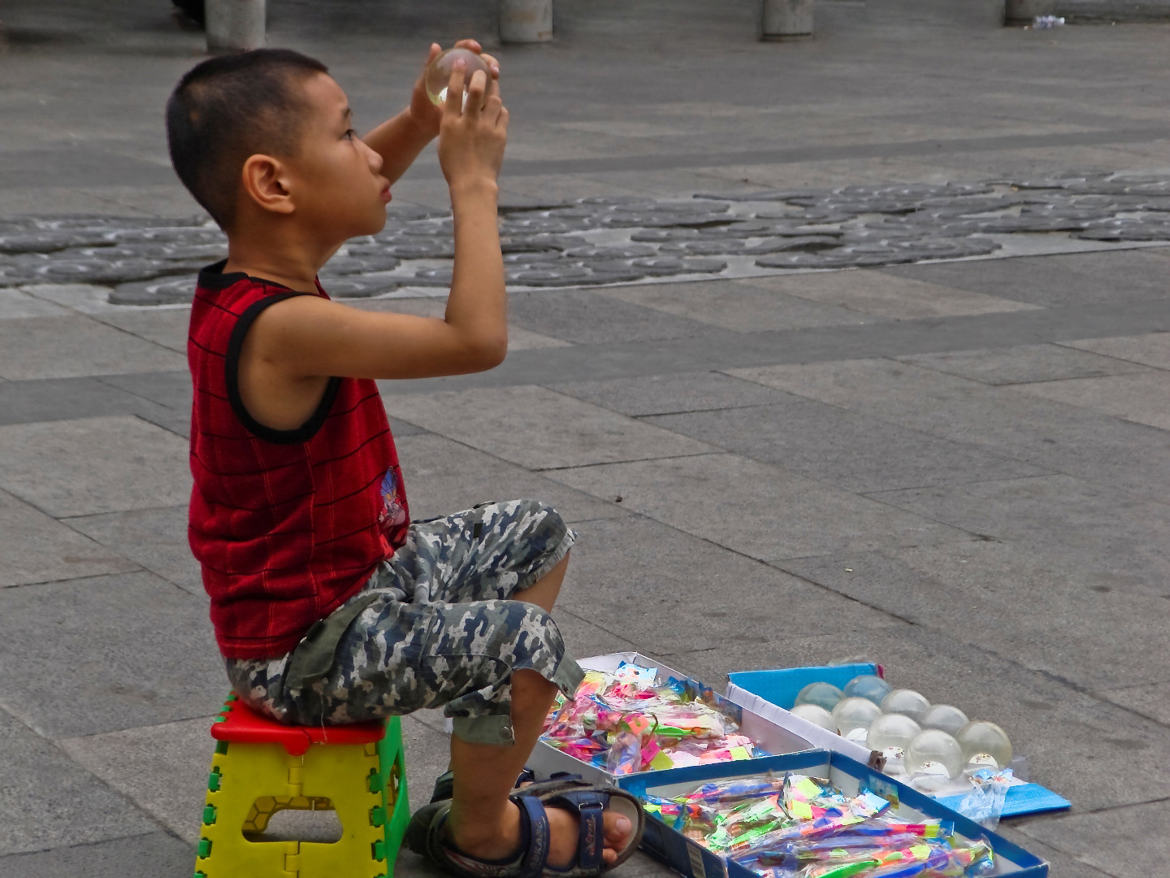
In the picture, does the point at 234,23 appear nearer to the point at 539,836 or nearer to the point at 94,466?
the point at 94,466

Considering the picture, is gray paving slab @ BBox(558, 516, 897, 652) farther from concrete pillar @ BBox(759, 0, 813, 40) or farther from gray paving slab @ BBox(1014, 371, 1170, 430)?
concrete pillar @ BBox(759, 0, 813, 40)

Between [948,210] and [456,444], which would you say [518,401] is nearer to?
[456,444]

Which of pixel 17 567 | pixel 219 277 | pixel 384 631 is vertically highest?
pixel 219 277

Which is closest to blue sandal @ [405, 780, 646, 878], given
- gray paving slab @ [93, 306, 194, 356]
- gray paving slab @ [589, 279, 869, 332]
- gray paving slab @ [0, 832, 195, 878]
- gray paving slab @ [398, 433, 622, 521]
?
gray paving slab @ [0, 832, 195, 878]

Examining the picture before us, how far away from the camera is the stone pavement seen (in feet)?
11.3

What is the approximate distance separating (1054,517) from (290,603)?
8.96 feet

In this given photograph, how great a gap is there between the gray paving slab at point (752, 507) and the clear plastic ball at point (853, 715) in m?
1.12

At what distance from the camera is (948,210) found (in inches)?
399

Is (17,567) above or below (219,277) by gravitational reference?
below

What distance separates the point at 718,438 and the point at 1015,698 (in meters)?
2.08

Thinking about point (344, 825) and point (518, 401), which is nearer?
point (344, 825)

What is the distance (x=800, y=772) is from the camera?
3.02 meters

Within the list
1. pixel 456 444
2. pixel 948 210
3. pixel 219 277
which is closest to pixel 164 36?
pixel 948 210

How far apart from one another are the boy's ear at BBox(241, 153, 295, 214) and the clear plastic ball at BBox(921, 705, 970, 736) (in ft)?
4.95
